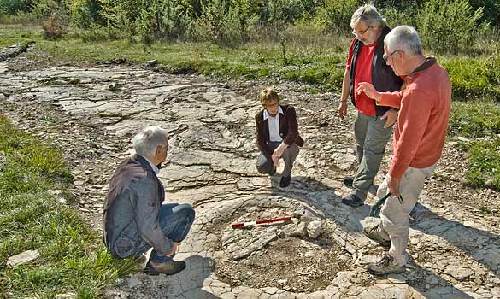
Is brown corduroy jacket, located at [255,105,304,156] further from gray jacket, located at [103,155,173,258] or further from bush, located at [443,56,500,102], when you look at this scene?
bush, located at [443,56,500,102]

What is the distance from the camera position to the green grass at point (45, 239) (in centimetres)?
368

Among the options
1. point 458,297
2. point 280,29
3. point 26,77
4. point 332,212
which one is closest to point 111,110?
point 26,77

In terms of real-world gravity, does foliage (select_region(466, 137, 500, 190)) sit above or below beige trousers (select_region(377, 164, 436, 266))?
below

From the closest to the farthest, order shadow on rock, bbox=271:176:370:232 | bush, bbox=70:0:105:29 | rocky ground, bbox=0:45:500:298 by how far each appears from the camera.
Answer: rocky ground, bbox=0:45:500:298 < shadow on rock, bbox=271:176:370:232 < bush, bbox=70:0:105:29

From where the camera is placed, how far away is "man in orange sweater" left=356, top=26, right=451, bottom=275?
327cm

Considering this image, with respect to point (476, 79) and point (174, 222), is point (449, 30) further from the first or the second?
point (174, 222)

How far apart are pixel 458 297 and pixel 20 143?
18.9 feet

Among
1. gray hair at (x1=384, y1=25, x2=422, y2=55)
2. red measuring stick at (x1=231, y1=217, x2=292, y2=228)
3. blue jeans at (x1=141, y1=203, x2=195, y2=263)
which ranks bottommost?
red measuring stick at (x1=231, y1=217, x2=292, y2=228)

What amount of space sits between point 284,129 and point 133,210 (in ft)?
7.67

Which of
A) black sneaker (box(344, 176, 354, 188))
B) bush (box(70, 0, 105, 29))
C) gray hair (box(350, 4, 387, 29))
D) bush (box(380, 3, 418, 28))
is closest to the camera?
gray hair (box(350, 4, 387, 29))

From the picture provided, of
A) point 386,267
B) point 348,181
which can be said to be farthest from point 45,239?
point 348,181

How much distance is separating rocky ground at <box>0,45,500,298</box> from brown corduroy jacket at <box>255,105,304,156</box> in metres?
0.45

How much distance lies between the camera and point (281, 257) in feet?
14.0

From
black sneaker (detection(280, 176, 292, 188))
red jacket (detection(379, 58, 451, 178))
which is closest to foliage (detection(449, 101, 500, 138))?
black sneaker (detection(280, 176, 292, 188))
